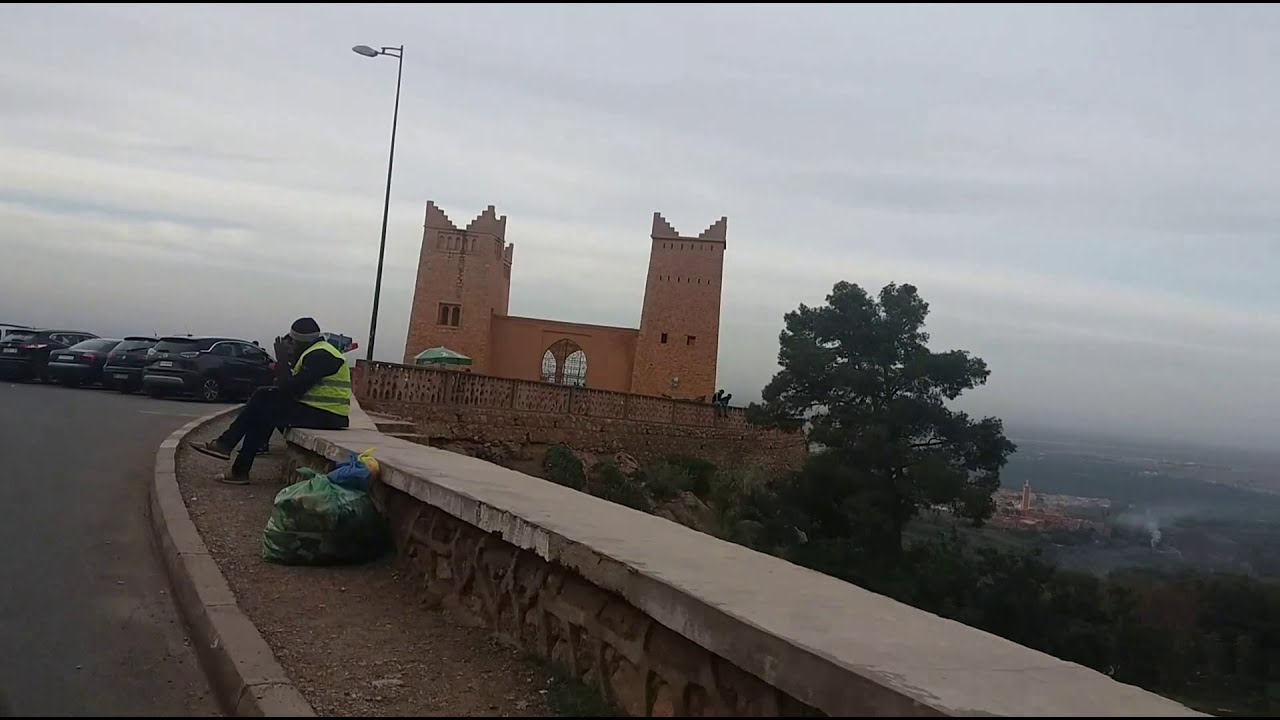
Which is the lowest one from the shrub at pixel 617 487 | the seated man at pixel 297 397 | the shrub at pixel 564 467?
the shrub at pixel 617 487

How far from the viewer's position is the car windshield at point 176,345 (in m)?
18.7

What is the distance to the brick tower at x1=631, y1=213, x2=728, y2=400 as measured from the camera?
120ft

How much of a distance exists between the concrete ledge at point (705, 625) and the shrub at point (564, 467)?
17.6 metres

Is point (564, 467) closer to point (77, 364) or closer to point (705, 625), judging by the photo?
point (77, 364)

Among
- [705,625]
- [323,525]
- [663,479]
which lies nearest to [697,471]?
[663,479]

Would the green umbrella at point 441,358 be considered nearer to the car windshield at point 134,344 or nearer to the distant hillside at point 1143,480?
the car windshield at point 134,344

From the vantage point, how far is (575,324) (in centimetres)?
3716

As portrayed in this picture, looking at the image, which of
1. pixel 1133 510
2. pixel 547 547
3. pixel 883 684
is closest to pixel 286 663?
pixel 547 547

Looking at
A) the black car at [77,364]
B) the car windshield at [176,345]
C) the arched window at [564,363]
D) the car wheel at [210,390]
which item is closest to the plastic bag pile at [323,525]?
the car wheel at [210,390]

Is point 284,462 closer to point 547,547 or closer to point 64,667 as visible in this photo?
point 64,667

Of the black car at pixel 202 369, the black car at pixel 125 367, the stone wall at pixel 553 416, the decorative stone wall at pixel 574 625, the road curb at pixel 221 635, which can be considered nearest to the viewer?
the decorative stone wall at pixel 574 625

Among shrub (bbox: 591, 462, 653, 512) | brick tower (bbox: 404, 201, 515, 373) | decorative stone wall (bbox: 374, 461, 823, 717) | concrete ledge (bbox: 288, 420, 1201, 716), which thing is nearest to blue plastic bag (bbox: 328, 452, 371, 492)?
decorative stone wall (bbox: 374, 461, 823, 717)

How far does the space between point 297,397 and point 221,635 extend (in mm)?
4455

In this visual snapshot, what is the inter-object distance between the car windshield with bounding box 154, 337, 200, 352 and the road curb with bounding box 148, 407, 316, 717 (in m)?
14.0
